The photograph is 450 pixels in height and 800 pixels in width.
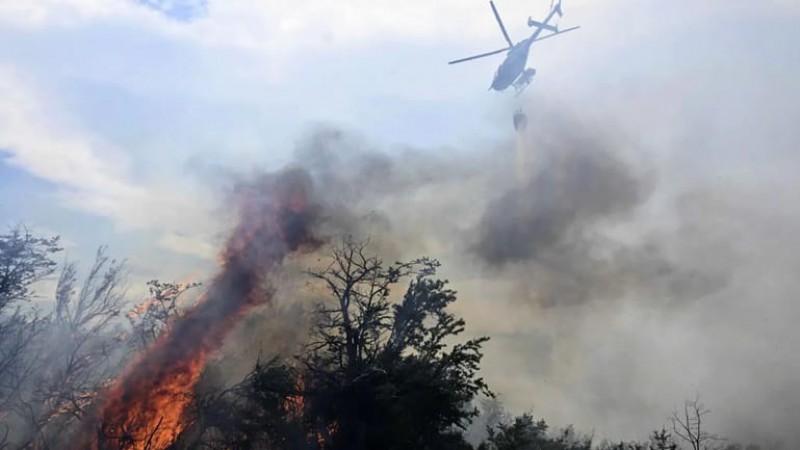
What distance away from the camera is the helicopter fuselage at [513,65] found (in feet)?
107

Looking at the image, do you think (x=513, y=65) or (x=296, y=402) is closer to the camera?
(x=296, y=402)

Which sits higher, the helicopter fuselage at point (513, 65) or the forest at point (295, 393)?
the helicopter fuselage at point (513, 65)

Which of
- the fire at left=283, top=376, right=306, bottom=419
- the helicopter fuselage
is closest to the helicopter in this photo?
the helicopter fuselage

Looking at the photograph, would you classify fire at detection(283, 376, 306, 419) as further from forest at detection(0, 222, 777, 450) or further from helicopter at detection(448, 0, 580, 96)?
helicopter at detection(448, 0, 580, 96)

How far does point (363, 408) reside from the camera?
2688cm

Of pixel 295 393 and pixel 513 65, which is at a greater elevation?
pixel 513 65

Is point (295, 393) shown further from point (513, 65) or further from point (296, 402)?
point (513, 65)

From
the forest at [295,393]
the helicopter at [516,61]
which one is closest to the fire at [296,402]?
the forest at [295,393]

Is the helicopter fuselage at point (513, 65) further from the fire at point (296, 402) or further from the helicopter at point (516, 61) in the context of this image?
the fire at point (296, 402)

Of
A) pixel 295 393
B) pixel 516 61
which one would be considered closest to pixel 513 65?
pixel 516 61

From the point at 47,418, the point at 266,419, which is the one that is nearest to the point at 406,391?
the point at 266,419

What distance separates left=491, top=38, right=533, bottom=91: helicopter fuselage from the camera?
32.6 m

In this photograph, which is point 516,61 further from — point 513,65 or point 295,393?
point 295,393

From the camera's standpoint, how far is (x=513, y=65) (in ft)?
108
